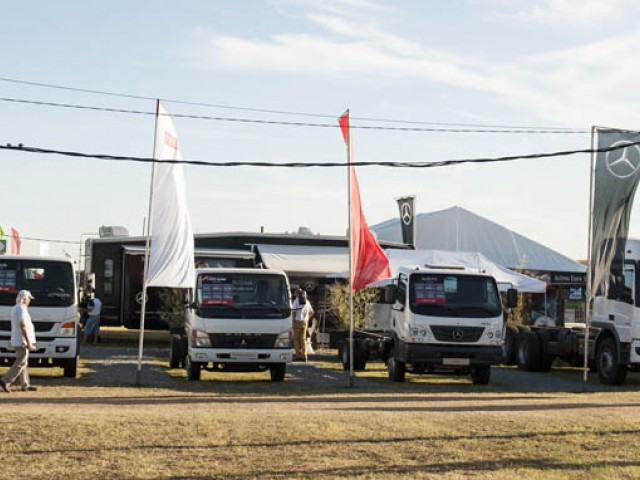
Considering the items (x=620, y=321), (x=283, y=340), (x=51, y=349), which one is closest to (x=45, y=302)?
(x=51, y=349)

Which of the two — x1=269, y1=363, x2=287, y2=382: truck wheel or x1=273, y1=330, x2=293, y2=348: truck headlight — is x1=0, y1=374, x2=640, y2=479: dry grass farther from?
x1=269, y1=363, x2=287, y2=382: truck wheel

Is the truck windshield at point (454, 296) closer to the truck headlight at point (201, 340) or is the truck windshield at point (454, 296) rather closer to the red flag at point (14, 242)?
the truck headlight at point (201, 340)

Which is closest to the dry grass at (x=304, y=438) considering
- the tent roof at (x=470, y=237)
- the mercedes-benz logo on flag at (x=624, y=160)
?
the mercedes-benz logo on flag at (x=624, y=160)

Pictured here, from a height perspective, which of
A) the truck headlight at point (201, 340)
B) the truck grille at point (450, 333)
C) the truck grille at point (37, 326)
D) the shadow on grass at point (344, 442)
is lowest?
the shadow on grass at point (344, 442)

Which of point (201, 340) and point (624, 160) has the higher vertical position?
point (624, 160)

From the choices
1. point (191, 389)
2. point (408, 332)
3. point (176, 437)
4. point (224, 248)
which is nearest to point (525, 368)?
point (408, 332)

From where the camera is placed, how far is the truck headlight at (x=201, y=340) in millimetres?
20344

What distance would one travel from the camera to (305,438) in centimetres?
1299

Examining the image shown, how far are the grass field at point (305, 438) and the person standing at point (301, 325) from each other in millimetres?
9531

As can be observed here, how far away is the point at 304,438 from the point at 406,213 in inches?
1160

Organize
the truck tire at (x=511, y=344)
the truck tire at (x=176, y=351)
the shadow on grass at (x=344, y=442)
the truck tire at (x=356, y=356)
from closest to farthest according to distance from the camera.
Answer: the shadow on grass at (x=344, y=442), the truck tire at (x=176, y=351), the truck tire at (x=356, y=356), the truck tire at (x=511, y=344)

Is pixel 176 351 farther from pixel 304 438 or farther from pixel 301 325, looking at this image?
pixel 304 438

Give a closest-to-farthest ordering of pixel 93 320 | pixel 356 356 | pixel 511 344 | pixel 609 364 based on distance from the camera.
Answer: pixel 609 364, pixel 356 356, pixel 511 344, pixel 93 320

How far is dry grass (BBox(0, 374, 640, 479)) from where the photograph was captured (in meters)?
11.4
